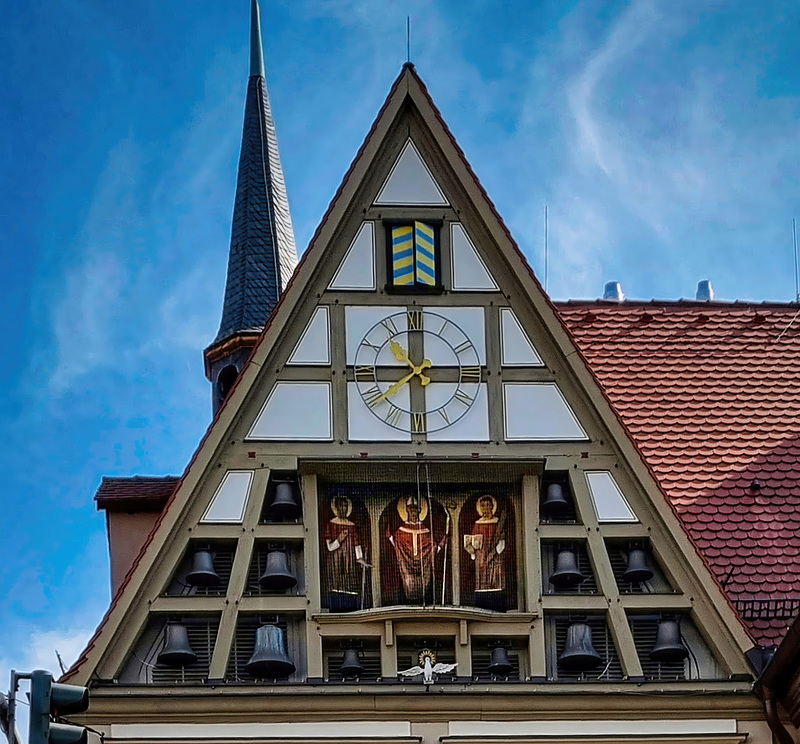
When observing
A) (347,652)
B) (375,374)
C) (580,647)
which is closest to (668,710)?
(580,647)

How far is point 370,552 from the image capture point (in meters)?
19.7

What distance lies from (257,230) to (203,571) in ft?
21.5

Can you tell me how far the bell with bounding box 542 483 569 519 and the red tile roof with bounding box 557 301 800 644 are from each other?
1.28m

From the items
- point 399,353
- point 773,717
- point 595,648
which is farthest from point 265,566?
point 773,717

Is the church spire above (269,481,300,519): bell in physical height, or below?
above

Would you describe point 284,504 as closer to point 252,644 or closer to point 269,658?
point 252,644

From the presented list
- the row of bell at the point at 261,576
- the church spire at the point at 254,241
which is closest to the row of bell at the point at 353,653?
the row of bell at the point at 261,576

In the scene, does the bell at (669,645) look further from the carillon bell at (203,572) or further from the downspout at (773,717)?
the carillon bell at (203,572)

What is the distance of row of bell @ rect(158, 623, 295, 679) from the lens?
18.9 m

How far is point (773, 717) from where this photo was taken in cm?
1878

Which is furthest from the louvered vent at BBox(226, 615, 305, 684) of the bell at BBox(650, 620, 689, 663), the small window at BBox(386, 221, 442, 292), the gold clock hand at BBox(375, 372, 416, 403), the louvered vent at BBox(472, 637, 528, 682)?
the small window at BBox(386, 221, 442, 292)

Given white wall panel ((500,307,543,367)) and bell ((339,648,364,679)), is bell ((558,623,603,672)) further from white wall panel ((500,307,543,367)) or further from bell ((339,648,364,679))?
white wall panel ((500,307,543,367))

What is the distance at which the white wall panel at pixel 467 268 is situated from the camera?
2078cm

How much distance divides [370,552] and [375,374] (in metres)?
1.69
